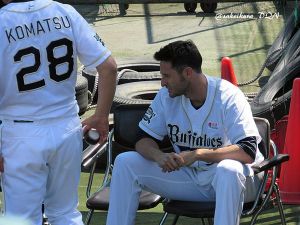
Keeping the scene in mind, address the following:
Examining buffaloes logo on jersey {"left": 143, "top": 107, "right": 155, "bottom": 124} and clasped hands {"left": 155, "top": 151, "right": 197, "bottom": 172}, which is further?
buffaloes logo on jersey {"left": 143, "top": 107, "right": 155, "bottom": 124}

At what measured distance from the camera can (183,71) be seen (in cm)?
470

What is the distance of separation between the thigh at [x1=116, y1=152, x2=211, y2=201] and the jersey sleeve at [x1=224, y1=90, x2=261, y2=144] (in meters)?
0.32

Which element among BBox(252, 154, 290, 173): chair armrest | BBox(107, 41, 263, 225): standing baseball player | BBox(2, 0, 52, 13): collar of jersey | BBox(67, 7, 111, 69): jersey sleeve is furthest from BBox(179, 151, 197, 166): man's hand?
BBox(2, 0, 52, 13): collar of jersey

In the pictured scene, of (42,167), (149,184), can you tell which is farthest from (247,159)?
(42,167)

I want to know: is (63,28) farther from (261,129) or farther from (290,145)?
(290,145)

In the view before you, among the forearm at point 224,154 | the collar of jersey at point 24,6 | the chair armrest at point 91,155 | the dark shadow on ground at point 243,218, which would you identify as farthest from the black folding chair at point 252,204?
the collar of jersey at point 24,6

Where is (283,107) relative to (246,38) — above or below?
above

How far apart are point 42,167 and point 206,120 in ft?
3.25

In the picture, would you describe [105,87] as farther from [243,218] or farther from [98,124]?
[243,218]

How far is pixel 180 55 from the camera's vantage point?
15.4 feet

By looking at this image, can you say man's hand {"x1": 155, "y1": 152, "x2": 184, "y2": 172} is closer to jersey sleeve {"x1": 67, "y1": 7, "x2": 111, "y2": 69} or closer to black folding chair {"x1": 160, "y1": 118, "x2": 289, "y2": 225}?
black folding chair {"x1": 160, "y1": 118, "x2": 289, "y2": 225}

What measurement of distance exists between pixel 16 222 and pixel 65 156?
A: 209cm

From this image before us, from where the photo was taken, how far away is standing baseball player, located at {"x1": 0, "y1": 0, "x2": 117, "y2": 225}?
4.13m

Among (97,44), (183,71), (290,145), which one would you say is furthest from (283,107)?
(97,44)
